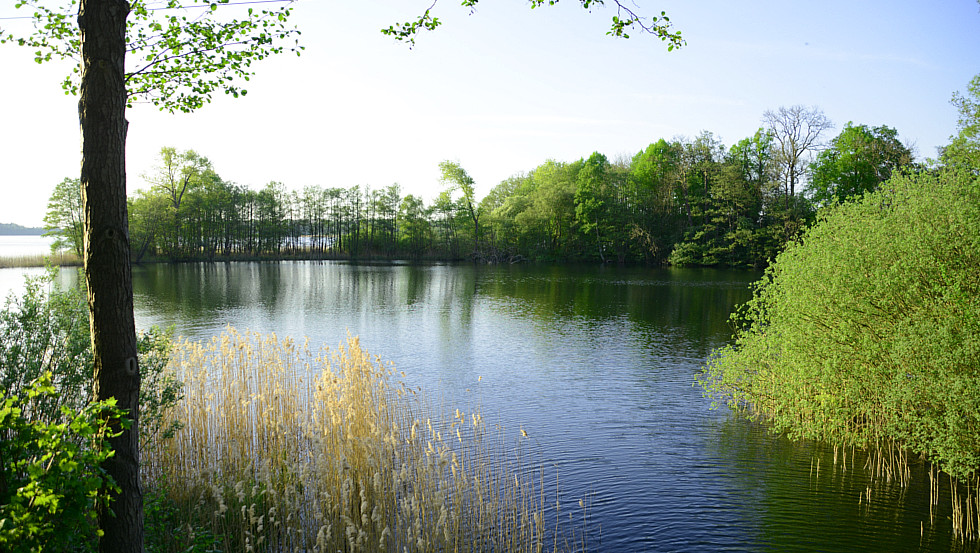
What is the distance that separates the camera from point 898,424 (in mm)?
8828

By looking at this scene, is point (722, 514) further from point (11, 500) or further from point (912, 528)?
point (11, 500)

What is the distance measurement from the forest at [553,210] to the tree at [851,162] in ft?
0.44

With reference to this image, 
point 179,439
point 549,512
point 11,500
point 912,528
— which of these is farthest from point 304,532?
point 912,528

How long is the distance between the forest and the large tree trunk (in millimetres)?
60005

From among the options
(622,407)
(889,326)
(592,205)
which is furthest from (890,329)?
(592,205)

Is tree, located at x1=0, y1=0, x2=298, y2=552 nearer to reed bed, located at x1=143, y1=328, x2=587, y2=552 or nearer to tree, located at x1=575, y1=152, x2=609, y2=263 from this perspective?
reed bed, located at x1=143, y1=328, x2=587, y2=552

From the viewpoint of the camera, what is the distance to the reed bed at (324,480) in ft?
20.7

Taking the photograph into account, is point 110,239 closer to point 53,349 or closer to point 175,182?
point 53,349

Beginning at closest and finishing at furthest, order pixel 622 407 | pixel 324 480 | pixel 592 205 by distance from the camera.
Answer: pixel 324 480 < pixel 622 407 < pixel 592 205

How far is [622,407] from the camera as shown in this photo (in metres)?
13.5

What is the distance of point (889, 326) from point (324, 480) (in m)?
8.62

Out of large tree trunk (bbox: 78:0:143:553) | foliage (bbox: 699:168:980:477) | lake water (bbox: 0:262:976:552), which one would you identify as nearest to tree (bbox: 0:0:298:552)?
large tree trunk (bbox: 78:0:143:553)

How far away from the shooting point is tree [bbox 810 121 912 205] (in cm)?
5681

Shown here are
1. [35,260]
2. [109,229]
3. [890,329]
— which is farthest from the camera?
[35,260]
